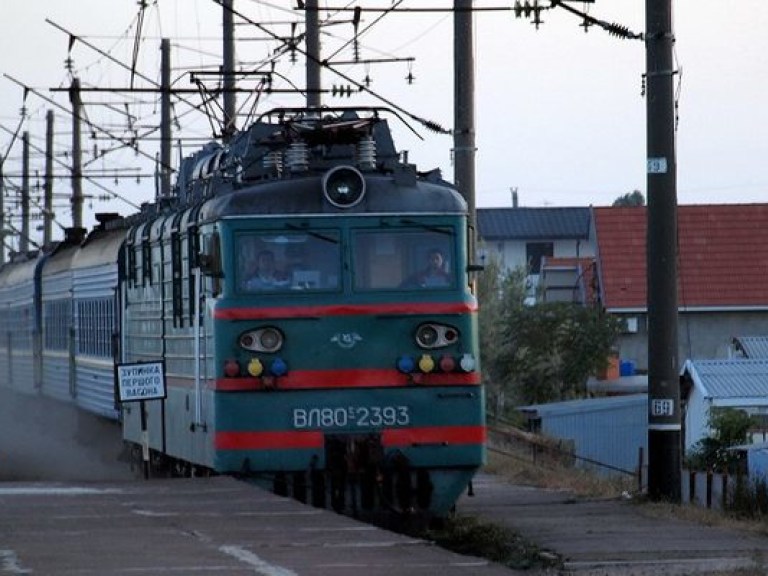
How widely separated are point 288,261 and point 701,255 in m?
52.5

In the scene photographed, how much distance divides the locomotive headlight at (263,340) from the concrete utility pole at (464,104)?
6.89 metres

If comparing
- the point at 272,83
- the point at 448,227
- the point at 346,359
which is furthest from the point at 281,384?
the point at 272,83

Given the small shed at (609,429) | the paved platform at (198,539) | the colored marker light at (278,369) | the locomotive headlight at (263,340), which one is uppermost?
the locomotive headlight at (263,340)

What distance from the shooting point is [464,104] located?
2431 cm

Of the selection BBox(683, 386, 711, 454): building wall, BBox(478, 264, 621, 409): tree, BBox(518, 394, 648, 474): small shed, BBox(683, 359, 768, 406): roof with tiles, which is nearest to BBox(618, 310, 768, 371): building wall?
BBox(478, 264, 621, 409): tree

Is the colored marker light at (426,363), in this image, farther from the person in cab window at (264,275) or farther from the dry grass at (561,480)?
the dry grass at (561,480)

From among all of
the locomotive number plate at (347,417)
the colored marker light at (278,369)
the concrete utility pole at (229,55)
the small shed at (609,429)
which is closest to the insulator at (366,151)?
the colored marker light at (278,369)

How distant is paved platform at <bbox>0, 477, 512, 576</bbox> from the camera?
11.6 metres

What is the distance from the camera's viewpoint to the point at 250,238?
697 inches

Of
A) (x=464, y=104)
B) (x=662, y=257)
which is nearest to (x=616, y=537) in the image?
(x=662, y=257)

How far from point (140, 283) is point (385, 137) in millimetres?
4939

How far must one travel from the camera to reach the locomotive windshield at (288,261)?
17.7 metres

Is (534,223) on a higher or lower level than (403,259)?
higher

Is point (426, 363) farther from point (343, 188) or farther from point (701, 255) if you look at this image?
point (701, 255)
